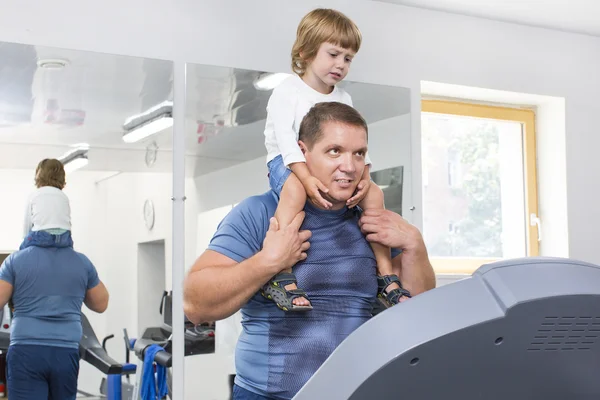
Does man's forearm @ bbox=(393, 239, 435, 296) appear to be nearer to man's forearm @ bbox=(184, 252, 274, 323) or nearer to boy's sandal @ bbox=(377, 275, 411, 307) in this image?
boy's sandal @ bbox=(377, 275, 411, 307)

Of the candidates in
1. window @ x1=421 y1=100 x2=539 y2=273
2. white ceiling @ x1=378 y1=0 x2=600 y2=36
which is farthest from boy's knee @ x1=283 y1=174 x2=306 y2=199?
window @ x1=421 y1=100 x2=539 y2=273

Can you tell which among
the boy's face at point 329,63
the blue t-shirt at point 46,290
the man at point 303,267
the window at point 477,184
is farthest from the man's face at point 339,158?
the window at point 477,184

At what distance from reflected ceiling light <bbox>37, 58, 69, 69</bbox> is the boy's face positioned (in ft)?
3.79

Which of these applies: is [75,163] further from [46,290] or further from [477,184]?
[477,184]

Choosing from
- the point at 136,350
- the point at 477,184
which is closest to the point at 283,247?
the point at 136,350

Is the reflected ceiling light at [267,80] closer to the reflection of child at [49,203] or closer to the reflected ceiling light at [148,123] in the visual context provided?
the reflected ceiling light at [148,123]

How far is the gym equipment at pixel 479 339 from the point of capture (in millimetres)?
563

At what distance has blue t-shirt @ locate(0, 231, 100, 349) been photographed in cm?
218

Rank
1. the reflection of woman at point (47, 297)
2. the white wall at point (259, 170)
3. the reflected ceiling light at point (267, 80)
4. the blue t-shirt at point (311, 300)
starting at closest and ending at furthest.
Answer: the blue t-shirt at point (311, 300)
the reflection of woman at point (47, 297)
the white wall at point (259, 170)
the reflected ceiling light at point (267, 80)

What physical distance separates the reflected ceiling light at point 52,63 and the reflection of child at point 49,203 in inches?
12.6

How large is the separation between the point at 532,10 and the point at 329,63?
192 cm

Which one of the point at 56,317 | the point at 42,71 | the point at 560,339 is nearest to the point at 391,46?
the point at 42,71

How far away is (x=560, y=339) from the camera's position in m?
0.59

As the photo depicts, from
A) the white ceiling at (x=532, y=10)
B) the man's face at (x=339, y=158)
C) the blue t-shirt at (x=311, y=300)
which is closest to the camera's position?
the blue t-shirt at (x=311, y=300)
